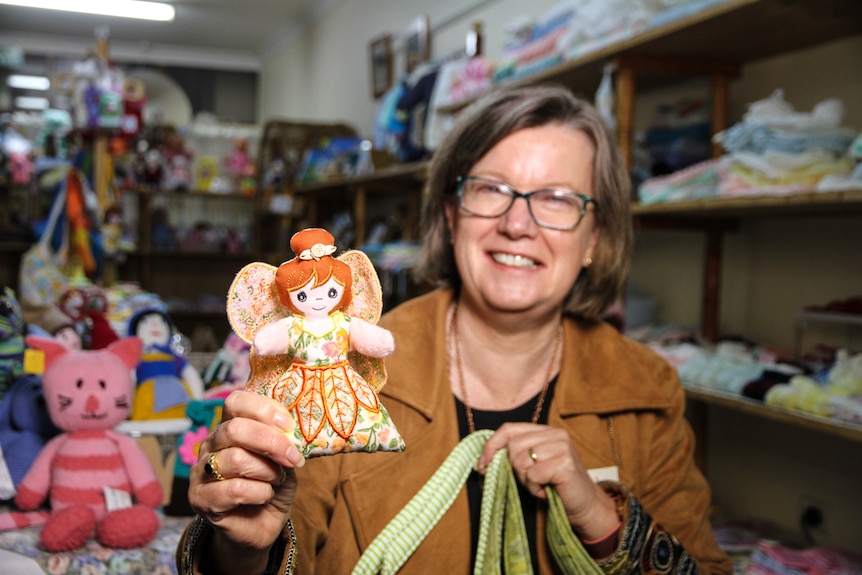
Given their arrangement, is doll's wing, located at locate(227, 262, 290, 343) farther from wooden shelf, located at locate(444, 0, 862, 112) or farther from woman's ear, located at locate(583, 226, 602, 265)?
wooden shelf, located at locate(444, 0, 862, 112)

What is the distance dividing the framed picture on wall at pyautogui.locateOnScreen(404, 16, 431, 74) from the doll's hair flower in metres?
4.00

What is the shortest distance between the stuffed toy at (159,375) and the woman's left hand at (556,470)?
85 centimetres

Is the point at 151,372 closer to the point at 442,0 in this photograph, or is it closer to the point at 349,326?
the point at 349,326

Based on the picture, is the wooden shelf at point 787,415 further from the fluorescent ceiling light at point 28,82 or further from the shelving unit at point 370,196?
the fluorescent ceiling light at point 28,82

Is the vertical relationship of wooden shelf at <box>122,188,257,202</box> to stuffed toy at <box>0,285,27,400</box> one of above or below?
above

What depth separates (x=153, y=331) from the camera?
187cm

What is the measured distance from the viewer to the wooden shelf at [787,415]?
1664 millimetres

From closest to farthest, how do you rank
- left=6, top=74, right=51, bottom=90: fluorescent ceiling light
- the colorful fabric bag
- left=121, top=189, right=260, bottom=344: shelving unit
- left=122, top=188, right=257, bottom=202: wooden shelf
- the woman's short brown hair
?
the woman's short brown hair → the colorful fabric bag → left=122, top=188, right=257, bottom=202: wooden shelf → left=121, top=189, right=260, bottom=344: shelving unit → left=6, top=74, right=51, bottom=90: fluorescent ceiling light

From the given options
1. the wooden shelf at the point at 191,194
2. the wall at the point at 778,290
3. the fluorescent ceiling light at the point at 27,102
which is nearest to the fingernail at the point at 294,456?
the wall at the point at 778,290

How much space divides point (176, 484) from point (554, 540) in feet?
2.56

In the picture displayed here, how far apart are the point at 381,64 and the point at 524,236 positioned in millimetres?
4177

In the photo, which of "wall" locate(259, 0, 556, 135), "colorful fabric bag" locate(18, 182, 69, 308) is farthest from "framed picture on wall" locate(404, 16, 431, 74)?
"colorful fabric bag" locate(18, 182, 69, 308)

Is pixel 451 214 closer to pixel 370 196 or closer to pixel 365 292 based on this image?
pixel 365 292

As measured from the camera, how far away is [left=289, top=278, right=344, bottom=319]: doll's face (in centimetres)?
74
